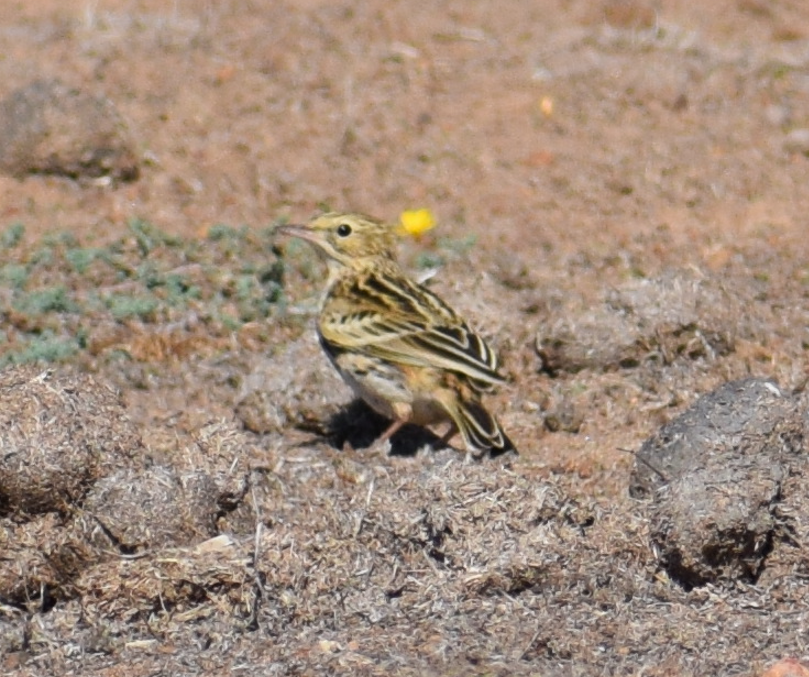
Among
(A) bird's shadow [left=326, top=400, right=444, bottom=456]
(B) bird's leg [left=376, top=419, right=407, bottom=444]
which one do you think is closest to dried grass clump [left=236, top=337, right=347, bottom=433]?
(A) bird's shadow [left=326, top=400, right=444, bottom=456]

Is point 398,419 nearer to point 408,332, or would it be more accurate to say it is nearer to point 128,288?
point 408,332

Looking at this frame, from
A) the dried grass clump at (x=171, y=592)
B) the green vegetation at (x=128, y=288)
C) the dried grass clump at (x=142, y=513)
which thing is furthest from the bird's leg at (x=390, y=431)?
the dried grass clump at (x=171, y=592)

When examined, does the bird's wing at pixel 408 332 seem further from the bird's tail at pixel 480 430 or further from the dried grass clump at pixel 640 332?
the dried grass clump at pixel 640 332

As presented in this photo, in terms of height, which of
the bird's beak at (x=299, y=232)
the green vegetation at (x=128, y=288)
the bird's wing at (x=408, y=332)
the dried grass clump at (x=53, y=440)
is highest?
the dried grass clump at (x=53, y=440)

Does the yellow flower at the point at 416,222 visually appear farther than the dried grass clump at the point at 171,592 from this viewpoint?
Yes

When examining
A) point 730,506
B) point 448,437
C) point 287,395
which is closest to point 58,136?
point 287,395

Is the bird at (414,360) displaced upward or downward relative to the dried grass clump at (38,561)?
downward
